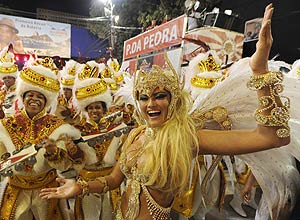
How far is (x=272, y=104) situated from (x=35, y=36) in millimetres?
10907

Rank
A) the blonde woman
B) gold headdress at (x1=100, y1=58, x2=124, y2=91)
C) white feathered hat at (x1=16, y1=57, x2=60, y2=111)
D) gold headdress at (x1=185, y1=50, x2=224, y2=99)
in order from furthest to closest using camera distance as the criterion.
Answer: gold headdress at (x1=100, y1=58, x2=124, y2=91) → gold headdress at (x1=185, y1=50, x2=224, y2=99) → white feathered hat at (x1=16, y1=57, x2=60, y2=111) → the blonde woman

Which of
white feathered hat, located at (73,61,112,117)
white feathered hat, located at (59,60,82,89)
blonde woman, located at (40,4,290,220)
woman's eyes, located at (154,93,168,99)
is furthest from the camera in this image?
white feathered hat, located at (59,60,82,89)

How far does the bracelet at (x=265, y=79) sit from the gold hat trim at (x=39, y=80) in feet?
5.61

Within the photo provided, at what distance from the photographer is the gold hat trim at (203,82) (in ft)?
10.0

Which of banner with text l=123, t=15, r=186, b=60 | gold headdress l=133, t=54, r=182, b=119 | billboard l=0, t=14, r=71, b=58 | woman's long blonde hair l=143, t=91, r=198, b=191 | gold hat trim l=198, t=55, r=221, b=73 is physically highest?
billboard l=0, t=14, r=71, b=58

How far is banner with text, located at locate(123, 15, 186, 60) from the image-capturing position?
232cm

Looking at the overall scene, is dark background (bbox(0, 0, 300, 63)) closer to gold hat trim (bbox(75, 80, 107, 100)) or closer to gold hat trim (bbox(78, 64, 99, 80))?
gold hat trim (bbox(78, 64, 99, 80))

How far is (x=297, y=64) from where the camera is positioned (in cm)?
328

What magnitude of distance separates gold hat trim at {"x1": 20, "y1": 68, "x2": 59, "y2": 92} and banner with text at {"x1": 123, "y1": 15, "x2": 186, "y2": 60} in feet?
2.77

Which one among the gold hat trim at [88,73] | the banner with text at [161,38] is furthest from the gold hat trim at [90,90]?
the banner with text at [161,38]

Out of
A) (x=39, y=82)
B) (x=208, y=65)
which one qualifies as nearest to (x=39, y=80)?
(x=39, y=82)

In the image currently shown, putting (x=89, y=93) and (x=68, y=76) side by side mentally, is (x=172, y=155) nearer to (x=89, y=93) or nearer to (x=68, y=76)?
(x=89, y=93)

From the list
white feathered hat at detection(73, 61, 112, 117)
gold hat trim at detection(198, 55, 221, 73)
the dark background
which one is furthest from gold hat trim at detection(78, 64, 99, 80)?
the dark background

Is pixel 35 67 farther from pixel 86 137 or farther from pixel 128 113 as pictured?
pixel 128 113
